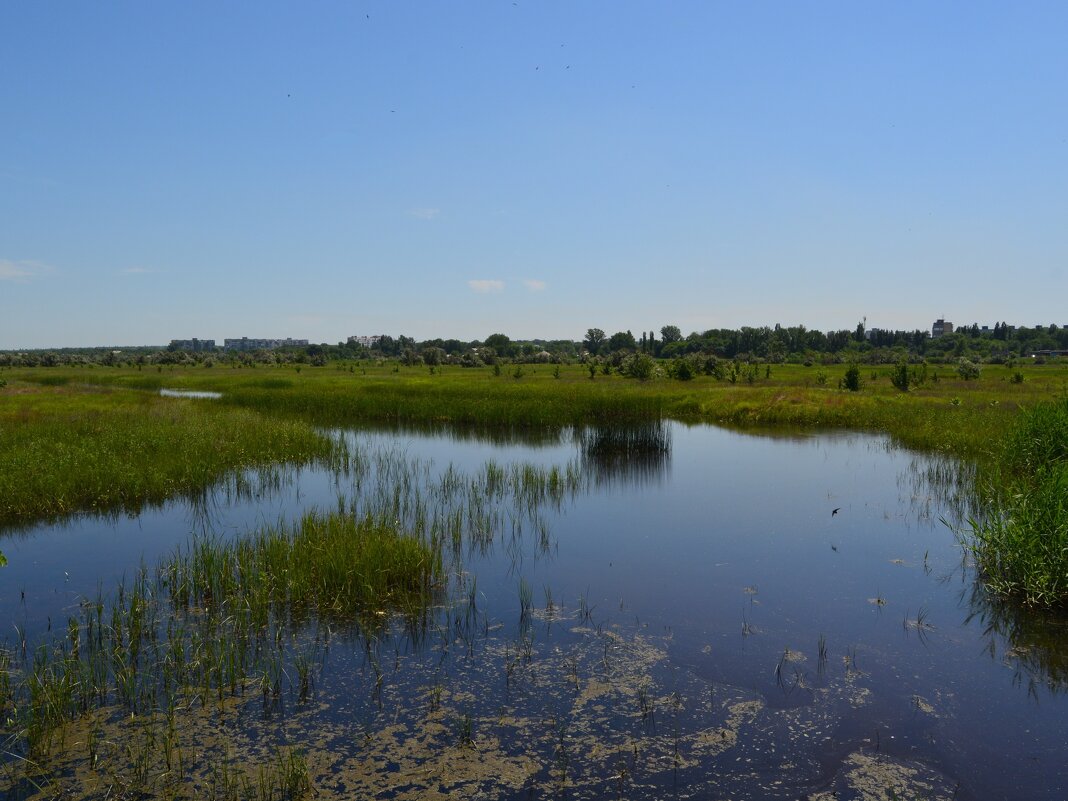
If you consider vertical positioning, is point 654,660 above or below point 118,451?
below

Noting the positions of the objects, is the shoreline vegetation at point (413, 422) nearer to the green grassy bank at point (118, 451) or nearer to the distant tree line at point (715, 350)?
the green grassy bank at point (118, 451)

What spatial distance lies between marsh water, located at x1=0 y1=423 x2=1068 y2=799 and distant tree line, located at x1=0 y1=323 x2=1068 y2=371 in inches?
3153

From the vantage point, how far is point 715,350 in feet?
410

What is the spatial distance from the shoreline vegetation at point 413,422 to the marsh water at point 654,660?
1489mm

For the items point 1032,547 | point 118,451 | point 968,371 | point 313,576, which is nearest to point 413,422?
point 118,451

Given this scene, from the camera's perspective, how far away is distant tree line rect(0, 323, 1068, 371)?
104m

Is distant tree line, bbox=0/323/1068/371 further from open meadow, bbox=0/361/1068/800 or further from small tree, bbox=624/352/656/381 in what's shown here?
open meadow, bbox=0/361/1068/800

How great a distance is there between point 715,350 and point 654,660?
396ft

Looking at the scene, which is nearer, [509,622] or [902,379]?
[509,622]

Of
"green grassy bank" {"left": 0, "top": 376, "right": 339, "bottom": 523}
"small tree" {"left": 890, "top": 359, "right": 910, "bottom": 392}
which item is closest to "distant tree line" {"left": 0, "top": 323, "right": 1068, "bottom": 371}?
"small tree" {"left": 890, "top": 359, "right": 910, "bottom": 392}

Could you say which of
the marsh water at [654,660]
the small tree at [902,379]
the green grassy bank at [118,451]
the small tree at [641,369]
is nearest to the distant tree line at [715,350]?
the small tree at [641,369]

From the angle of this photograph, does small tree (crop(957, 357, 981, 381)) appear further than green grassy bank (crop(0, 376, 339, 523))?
Yes

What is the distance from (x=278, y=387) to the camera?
52.2 m

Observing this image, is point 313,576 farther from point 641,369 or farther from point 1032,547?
point 641,369
